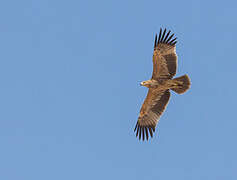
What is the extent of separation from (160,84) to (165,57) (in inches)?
49.9

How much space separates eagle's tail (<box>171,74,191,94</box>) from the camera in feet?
63.0

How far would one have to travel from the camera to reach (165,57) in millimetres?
19125

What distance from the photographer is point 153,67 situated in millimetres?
19453

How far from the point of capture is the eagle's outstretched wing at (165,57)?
62.6ft

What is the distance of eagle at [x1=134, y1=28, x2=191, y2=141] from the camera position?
1916 centimetres

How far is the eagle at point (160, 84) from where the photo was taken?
62.8 ft

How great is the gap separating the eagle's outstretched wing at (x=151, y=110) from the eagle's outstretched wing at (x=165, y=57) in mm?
1136

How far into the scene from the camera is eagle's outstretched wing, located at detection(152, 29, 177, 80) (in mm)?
19094

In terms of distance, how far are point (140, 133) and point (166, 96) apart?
2092 millimetres

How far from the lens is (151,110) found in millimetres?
20719

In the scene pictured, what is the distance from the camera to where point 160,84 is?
1967 centimetres

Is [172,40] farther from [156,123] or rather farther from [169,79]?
[156,123]

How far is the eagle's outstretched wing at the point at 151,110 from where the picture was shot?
66.6 feet

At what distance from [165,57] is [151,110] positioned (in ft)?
9.33
